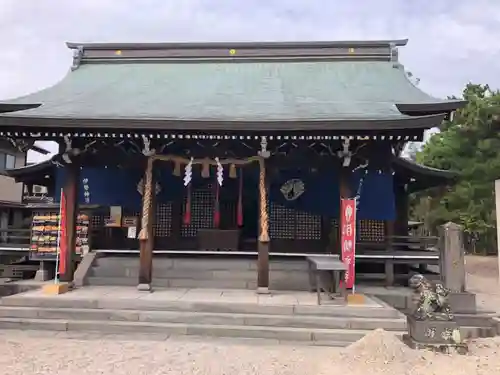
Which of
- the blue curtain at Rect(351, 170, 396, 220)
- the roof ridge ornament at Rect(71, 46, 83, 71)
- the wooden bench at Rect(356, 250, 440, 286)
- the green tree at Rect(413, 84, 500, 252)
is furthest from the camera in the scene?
the green tree at Rect(413, 84, 500, 252)

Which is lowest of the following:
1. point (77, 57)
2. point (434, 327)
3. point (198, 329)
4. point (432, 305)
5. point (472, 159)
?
point (198, 329)

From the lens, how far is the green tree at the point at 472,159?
1986 centimetres

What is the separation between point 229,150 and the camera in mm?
9445

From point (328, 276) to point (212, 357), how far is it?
146 inches

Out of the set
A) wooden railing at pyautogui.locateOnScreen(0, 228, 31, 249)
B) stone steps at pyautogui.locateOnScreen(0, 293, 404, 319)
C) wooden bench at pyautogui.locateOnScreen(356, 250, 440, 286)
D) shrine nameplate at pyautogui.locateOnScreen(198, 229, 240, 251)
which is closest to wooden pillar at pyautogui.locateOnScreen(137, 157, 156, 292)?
stone steps at pyautogui.locateOnScreen(0, 293, 404, 319)

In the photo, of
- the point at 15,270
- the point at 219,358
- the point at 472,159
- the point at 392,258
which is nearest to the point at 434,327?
the point at 219,358

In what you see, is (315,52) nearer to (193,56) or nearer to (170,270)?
(193,56)

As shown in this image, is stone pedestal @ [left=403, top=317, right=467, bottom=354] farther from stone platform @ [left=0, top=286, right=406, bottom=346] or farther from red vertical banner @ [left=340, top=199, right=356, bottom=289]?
red vertical banner @ [left=340, top=199, right=356, bottom=289]

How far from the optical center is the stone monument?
21.4 ft

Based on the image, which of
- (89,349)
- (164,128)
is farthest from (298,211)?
(89,349)

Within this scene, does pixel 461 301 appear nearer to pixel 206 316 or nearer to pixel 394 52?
pixel 206 316

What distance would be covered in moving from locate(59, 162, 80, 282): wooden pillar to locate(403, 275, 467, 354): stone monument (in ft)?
22.0

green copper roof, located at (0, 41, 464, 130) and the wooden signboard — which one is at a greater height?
green copper roof, located at (0, 41, 464, 130)

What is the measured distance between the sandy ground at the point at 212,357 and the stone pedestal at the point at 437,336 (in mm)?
181
